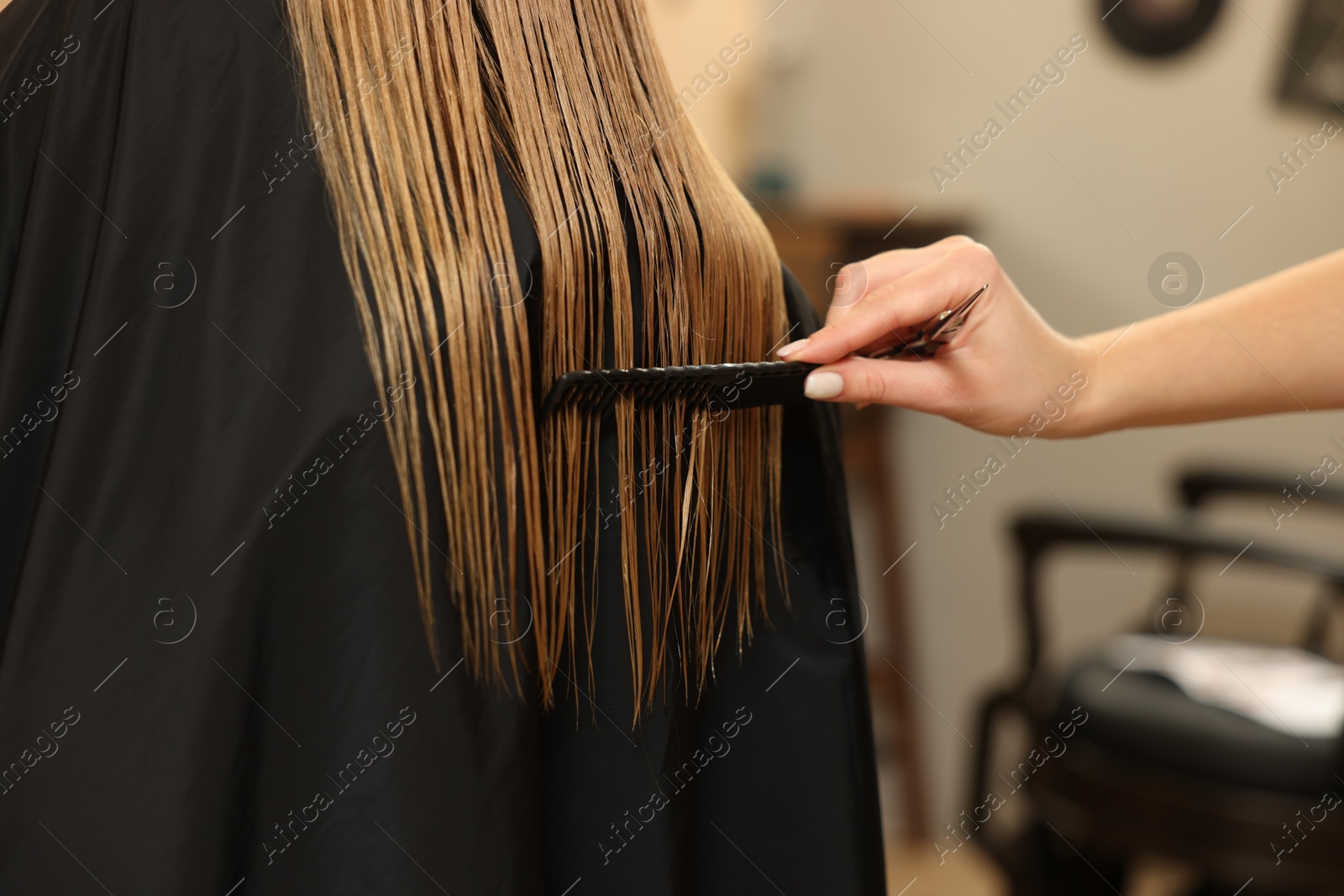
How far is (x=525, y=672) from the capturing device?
1.74 ft

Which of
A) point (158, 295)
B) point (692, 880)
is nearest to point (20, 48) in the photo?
point (158, 295)

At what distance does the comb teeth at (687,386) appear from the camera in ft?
1.72

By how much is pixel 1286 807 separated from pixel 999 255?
1401 millimetres

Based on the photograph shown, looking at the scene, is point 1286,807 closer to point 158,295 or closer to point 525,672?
point 525,672

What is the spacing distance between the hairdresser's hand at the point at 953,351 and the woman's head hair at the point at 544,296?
6cm

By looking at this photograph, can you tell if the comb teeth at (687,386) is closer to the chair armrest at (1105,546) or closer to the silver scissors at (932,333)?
the silver scissors at (932,333)

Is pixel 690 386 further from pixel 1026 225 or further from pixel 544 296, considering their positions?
pixel 1026 225

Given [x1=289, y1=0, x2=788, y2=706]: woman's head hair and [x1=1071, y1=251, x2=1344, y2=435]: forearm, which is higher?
[x1=289, y1=0, x2=788, y2=706]: woman's head hair

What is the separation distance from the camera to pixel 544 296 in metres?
0.52

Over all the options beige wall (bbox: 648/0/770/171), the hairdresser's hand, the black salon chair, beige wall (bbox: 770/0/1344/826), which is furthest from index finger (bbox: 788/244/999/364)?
beige wall (bbox: 770/0/1344/826)

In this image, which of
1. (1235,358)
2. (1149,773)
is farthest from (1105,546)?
(1235,358)

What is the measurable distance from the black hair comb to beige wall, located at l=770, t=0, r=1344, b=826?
5.88 feet

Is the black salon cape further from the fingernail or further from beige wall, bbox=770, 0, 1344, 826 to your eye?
beige wall, bbox=770, 0, 1344, 826

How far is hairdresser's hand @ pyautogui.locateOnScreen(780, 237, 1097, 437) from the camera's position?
0.64m
